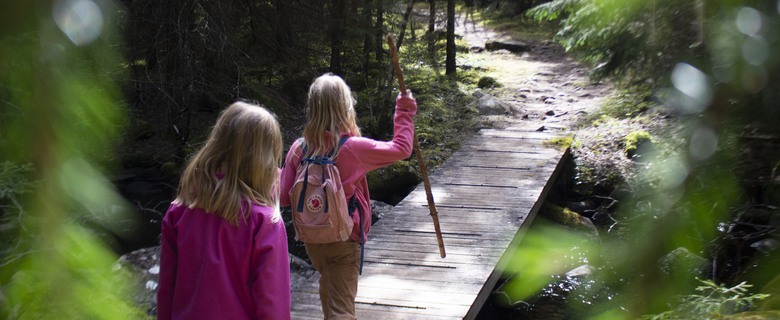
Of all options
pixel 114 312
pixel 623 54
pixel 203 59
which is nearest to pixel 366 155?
pixel 623 54

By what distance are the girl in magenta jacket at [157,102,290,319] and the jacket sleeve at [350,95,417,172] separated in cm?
103

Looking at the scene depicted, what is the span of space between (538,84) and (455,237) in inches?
326

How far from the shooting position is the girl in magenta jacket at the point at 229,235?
8.77 ft

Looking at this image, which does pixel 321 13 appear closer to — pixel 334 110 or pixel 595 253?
pixel 334 110

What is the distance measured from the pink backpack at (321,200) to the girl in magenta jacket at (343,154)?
0.26 ft

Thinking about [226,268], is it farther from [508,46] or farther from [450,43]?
[508,46]

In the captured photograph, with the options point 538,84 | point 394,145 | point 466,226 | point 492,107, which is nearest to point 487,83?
point 538,84

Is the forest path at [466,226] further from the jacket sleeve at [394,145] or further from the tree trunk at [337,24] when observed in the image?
the tree trunk at [337,24]

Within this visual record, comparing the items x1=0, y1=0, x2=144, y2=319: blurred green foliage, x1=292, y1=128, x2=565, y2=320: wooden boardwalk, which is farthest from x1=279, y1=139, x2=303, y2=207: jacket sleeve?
x1=0, y1=0, x2=144, y2=319: blurred green foliage

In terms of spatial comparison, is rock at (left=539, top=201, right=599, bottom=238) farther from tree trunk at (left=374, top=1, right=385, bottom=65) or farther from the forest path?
tree trunk at (left=374, top=1, right=385, bottom=65)

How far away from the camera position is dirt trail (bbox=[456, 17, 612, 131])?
37.4 ft

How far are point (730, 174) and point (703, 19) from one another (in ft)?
1.27

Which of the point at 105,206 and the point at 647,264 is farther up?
the point at 105,206

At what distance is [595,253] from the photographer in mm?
2070
